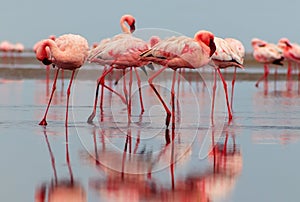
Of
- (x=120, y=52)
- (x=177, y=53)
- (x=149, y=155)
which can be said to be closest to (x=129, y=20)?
(x=120, y=52)

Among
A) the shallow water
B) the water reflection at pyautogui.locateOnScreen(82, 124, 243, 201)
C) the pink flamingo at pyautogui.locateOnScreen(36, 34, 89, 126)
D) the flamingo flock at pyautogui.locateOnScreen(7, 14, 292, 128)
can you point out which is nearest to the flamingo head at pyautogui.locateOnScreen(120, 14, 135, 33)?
the shallow water

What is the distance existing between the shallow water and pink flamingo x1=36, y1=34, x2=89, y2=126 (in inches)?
30.9

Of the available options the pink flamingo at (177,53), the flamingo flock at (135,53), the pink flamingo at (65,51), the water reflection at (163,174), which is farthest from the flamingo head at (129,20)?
the water reflection at (163,174)

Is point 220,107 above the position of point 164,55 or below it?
below

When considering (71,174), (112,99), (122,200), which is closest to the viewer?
(122,200)

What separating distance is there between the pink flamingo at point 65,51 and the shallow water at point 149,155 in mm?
786

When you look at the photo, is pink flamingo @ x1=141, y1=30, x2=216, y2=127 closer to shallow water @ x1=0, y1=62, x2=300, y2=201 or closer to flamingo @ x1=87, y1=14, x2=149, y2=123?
flamingo @ x1=87, y1=14, x2=149, y2=123

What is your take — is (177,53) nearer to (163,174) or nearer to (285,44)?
(163,174)

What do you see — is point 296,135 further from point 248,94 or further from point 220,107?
point 248,94

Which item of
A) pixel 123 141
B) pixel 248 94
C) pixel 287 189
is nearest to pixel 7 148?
pixel 123 141

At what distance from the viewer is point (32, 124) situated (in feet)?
34.2

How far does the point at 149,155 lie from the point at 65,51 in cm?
300

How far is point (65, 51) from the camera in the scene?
1062 centimetres

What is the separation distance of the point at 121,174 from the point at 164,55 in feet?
10.6
